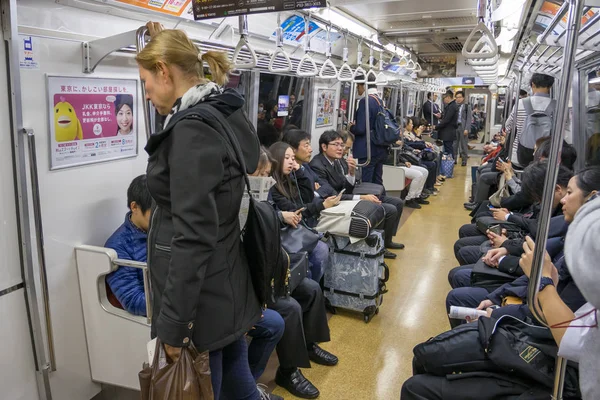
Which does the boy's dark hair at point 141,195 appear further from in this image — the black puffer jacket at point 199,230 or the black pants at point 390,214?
the black pants at point 390,214

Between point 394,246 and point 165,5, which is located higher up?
point 165,5

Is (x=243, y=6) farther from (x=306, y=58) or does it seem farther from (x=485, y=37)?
(x=306, y=58)

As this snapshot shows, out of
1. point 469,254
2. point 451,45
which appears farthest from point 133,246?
point 451,45

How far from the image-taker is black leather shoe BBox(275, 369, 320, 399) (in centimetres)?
283

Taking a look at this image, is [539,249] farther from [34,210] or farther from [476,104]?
[476,104]

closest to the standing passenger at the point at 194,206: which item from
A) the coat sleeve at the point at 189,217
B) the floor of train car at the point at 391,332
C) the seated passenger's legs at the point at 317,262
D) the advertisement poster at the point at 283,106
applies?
the coat sleeve at the point at 189,217

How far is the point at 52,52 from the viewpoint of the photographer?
2279 mm

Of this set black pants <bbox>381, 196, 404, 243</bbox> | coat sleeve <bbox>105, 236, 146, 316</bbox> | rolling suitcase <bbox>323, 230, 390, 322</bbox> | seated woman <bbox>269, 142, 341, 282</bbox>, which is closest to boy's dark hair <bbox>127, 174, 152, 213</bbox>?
coat sleeve <bbox>105, 236, 146, 316</bbox>

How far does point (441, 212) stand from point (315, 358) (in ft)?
15.9

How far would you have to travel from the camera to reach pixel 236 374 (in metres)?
1.94

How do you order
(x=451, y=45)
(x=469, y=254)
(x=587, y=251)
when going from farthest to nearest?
(x=451, y=45), (x=469, y=254), (x=587, y=251)

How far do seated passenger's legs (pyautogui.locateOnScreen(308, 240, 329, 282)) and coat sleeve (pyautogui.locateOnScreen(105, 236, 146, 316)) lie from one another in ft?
4.44

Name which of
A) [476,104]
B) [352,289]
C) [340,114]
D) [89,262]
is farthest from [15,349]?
[476,104]

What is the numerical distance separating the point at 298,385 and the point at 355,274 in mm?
1119
